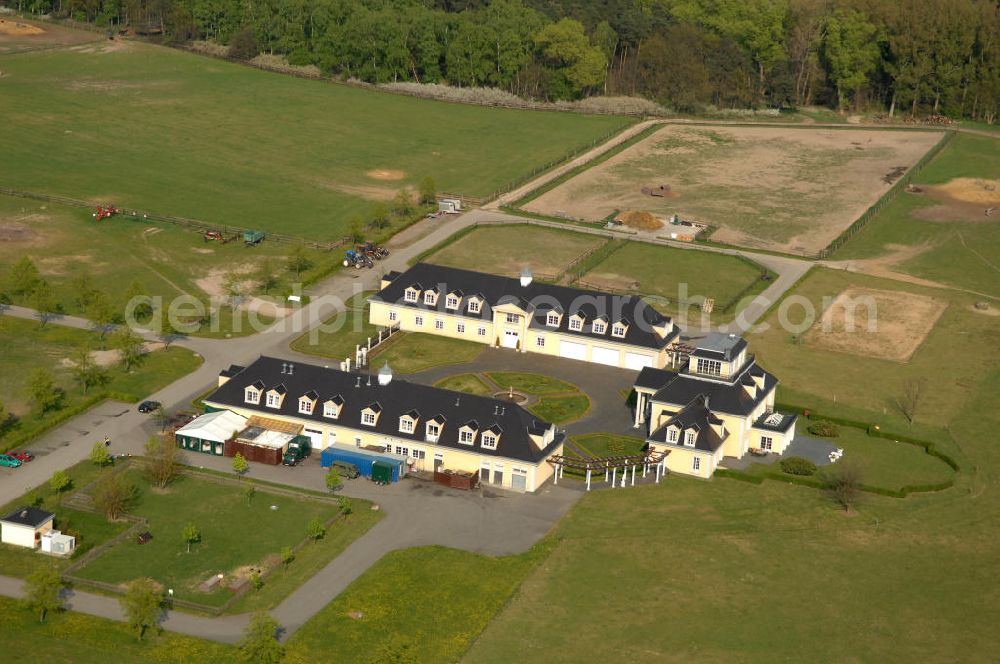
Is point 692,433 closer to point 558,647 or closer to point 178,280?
point 558,647

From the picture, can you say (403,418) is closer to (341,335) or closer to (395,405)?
(395,405)

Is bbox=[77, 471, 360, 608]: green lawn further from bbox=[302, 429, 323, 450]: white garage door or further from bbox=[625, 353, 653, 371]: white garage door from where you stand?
bbox=[625, 353, 653, 371]: white garage door

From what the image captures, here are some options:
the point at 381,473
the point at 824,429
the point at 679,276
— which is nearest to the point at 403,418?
the point at 381,473

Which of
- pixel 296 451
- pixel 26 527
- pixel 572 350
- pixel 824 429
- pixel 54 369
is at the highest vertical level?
pixel 572 350

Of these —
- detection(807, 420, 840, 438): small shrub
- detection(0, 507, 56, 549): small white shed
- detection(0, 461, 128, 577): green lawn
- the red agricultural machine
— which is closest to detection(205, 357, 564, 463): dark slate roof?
detection(0, 461, 128, 577): green lawn

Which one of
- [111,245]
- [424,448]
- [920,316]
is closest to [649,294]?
[920,316]

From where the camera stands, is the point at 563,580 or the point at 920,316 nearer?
the point at 563,580
